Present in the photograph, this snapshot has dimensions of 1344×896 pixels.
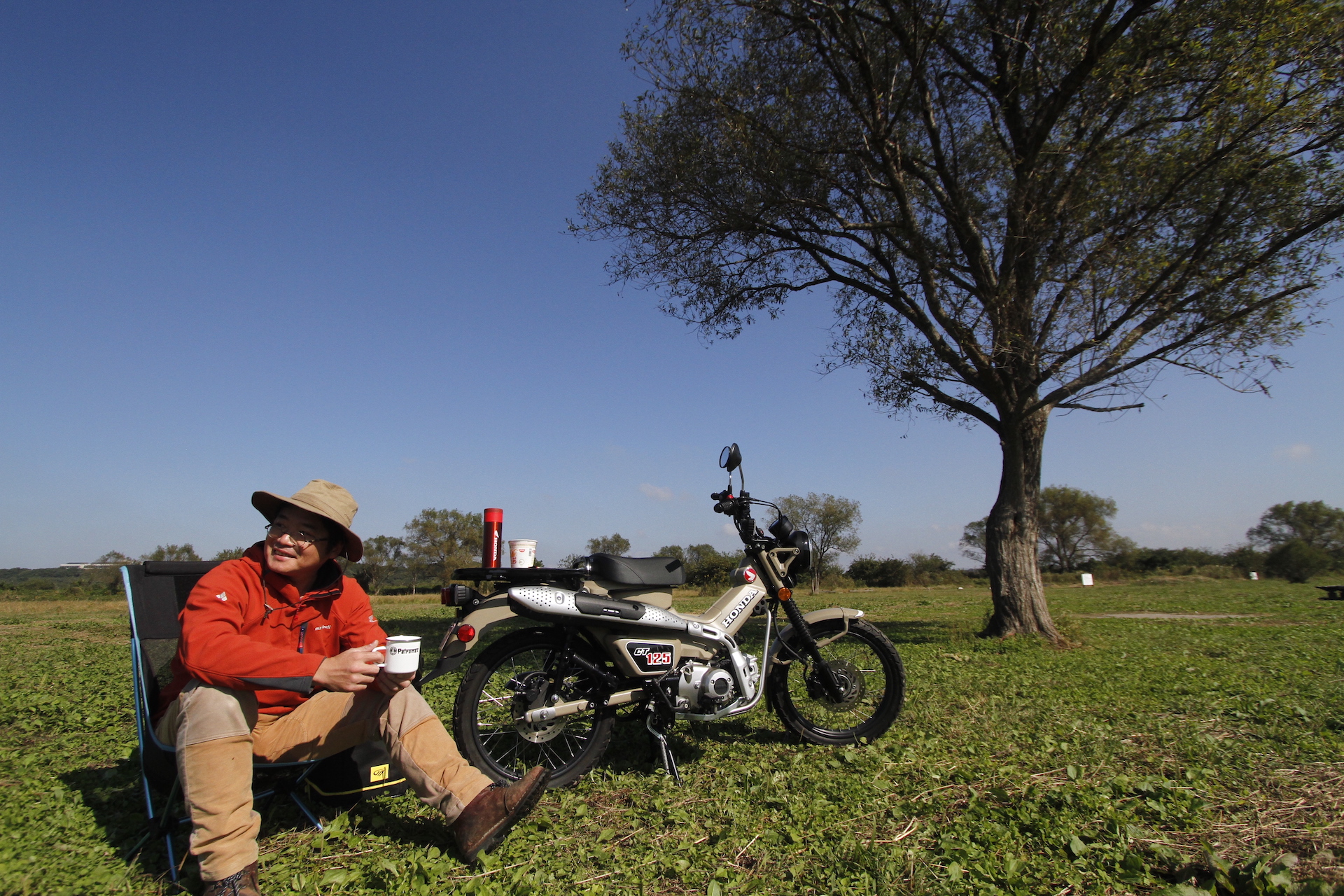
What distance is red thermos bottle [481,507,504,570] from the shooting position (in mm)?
4055

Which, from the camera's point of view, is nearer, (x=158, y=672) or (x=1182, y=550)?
(x=158, y=672)

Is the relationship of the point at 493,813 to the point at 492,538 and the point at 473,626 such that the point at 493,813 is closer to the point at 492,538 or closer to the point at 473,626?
the point at 473,626

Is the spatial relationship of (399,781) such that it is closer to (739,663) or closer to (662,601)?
(662,601)

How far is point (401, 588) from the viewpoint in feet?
129

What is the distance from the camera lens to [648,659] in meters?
3.91

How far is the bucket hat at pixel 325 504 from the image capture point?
9.58 ft

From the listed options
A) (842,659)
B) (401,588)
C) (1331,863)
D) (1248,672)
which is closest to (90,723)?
(842,659)

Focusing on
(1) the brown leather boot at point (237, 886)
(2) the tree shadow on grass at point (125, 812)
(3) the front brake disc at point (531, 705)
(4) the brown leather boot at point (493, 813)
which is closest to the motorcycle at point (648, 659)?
(3) the front brake disc at point (531, 705)

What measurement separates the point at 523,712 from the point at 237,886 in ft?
4.80

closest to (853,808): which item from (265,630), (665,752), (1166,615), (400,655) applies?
(665,752)

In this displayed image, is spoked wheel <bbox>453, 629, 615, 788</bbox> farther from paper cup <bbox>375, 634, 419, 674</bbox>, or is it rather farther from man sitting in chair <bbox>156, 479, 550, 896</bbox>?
paper cup <bbox>375, 634, 419, 674</bbox>

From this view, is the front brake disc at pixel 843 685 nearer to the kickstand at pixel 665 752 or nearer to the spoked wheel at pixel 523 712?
the kickstand at pixel 665 752

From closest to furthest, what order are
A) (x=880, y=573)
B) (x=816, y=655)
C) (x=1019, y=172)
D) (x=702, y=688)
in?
(x=702, y=688) → (x=816, y=655) → (x=1019, y=172) → (x=880, y=573)

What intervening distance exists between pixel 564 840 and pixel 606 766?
38.3 inches
